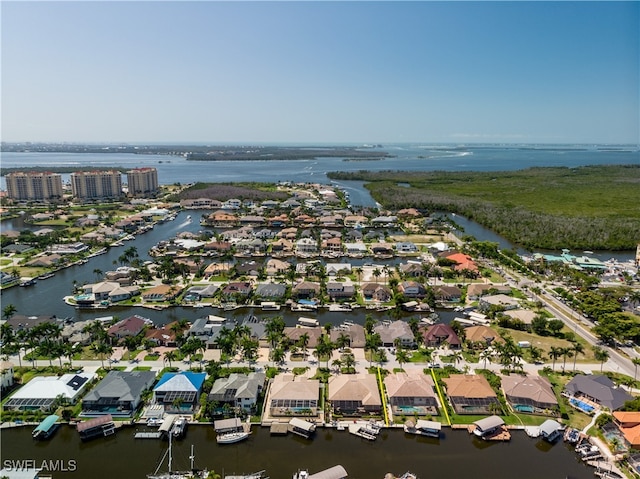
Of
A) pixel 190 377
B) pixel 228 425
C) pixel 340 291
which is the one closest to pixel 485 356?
pixel 340 291

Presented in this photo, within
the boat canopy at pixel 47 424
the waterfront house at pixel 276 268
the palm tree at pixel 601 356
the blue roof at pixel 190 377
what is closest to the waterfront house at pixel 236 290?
the waterfront house at pixel 276 268

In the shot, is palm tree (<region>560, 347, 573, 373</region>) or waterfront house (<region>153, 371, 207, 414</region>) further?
palm tree (<region>560, 347, 573, 373</region>)

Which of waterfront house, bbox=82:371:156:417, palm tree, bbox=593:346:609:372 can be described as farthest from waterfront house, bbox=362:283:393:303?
waterfront house, bbox=82:371:156:417

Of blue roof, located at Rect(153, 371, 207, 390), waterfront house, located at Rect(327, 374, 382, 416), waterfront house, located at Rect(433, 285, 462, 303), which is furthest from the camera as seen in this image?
waterfront house, located at Rect(433, 285, 462, 303)

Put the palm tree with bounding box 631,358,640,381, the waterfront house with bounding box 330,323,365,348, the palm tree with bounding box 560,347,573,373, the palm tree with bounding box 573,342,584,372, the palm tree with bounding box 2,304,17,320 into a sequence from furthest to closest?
1. the palm tree with bounding box 2,304,17,320
2. the waterfront house with bounding box 330,323,365,348
3. the palm tree with bounding box 573,342,584,372
4. the palm tree with bounding box 560,347,573,373
5. the palm tree with bounding box 631,358,640,381

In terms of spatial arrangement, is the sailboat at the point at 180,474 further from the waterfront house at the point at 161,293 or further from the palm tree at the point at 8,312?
the palm tree at the point at 8,312

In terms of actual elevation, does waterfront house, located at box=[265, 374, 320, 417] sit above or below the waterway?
above

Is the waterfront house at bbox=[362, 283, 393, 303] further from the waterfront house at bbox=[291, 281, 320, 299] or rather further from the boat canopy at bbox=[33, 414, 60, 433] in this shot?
the boat canopy at bbox=[33, 414, 60, 433]

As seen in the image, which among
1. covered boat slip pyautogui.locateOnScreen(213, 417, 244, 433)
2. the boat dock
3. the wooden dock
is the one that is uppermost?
covered boat slip pyautogui.locateOnScreen(213, 417, 244, 433)
